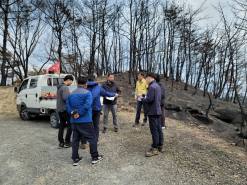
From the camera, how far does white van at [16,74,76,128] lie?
13580mm

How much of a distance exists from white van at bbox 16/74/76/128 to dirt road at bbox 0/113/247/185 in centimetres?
185

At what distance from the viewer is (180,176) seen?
7590 millimetres

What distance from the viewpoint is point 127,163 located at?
8.45 metres

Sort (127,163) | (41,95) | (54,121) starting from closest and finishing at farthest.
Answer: (127,163), (54,121), (41,95)

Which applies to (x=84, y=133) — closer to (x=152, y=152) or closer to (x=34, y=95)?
(x=152, y=152)

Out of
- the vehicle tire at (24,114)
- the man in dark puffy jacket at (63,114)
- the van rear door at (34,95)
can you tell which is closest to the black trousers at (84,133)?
the man in dark puffy jacket at (63,114)

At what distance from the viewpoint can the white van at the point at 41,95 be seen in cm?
1358

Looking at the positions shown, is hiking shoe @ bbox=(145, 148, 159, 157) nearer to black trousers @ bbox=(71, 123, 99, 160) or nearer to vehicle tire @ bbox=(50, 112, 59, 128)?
black trousers @ bbox=(71, 123, 99, 160)

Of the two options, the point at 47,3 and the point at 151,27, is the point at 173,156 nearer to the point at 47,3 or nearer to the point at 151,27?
the point at 151,27

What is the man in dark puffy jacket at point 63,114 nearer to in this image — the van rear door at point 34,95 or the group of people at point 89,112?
the group of people at point 89,112

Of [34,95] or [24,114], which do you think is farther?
[24,114]

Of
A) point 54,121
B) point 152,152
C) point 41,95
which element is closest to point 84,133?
point 152,152

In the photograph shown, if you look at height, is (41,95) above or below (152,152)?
above

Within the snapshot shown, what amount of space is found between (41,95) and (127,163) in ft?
22.0
